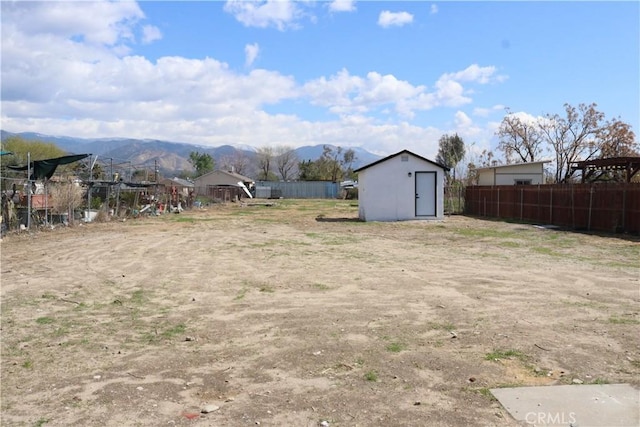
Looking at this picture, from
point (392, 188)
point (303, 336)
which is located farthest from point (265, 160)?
point (303, 336)

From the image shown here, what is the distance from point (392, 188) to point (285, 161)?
8422 centimetres

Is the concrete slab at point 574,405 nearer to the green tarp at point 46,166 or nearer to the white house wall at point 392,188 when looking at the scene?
the green tarp at point 46,166

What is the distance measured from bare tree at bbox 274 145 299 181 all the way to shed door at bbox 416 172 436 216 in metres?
83.3

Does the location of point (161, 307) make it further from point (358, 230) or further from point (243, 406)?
point (358, 230)

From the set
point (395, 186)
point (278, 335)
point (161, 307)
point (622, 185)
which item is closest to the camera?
point (278, 335)

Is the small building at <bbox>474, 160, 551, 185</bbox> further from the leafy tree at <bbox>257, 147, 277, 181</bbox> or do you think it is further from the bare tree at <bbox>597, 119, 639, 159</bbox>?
the leafy tree at <bbox>257, 147, 277, 181</bbox>

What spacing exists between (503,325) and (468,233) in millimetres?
13794

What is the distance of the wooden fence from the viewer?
19734 mm

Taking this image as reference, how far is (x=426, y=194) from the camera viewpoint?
27.8 metres

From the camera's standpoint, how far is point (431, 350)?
5.75 meters

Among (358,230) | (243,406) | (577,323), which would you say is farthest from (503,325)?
(358,230)

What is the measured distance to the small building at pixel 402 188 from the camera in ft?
90.6

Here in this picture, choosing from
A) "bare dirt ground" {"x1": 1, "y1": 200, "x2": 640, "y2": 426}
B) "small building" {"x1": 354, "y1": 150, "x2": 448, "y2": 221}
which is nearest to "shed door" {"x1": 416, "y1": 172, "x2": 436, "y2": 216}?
"small building" {"x1": 354, "y1": 150, "x2": 448, "y2": 221}

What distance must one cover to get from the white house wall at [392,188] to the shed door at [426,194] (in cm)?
21
